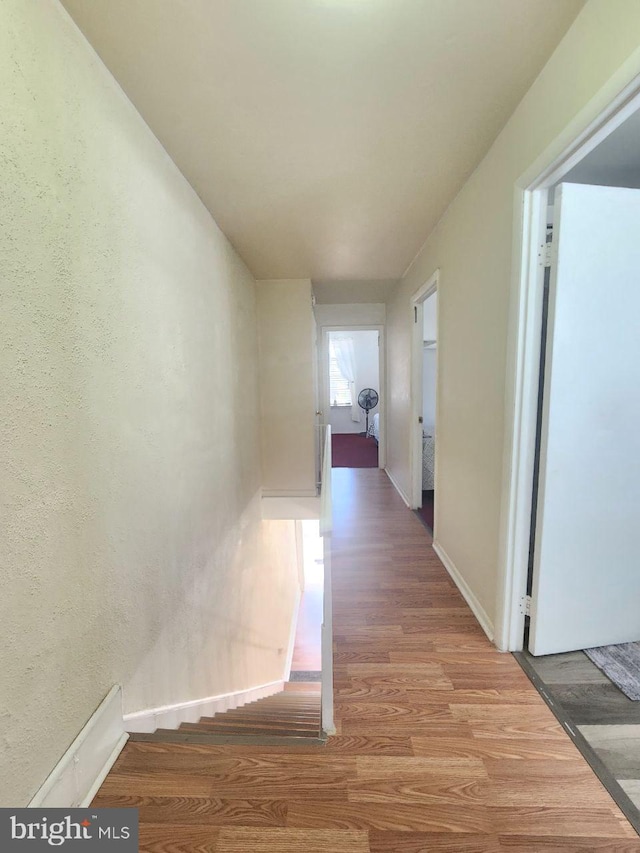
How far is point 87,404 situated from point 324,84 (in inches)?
52.4

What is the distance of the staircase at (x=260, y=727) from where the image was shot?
1229 millimetres

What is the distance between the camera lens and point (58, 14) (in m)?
0.96

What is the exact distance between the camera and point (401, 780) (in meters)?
1.08

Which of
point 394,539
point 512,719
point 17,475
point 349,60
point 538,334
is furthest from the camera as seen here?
point 394,539

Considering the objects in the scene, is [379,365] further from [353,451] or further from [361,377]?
[361,377]

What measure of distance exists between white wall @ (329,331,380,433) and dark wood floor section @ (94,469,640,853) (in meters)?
A: 7.05

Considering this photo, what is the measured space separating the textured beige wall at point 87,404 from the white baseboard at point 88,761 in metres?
0.04

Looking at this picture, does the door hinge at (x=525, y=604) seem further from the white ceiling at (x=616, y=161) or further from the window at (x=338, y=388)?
the window at (x=338, y=388)

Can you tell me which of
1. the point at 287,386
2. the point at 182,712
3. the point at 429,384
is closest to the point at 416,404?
the point at 429,384

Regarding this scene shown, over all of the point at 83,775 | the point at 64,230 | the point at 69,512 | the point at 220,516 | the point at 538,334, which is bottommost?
the point at 83,775

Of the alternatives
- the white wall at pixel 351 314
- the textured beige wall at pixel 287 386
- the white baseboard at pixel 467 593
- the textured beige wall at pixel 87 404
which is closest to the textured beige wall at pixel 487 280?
the white baseboard at pixel 467 593

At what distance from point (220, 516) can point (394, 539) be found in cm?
145

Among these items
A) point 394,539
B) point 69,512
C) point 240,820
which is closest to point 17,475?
point 69,512

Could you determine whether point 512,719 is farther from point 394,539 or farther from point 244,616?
point 244,616
